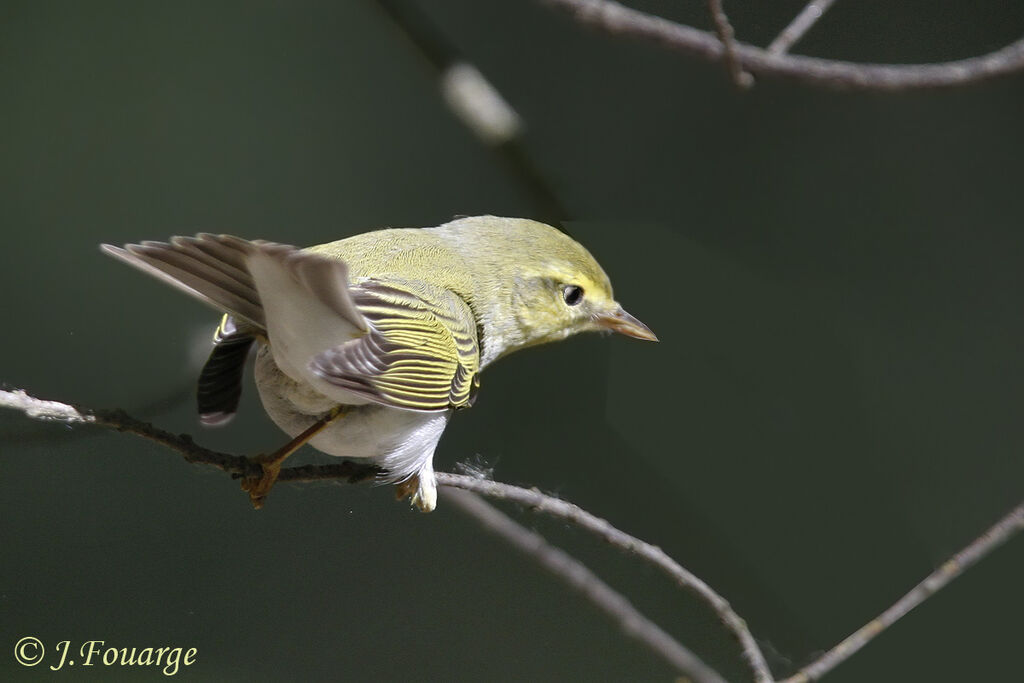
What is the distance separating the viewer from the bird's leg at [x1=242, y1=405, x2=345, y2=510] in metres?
1.48

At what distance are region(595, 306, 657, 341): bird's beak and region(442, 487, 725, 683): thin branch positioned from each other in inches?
16.8

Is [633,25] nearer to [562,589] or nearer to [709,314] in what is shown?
[709,314]

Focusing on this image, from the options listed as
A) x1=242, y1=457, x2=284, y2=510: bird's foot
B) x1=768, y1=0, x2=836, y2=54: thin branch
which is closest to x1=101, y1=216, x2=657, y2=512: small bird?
x1=242, y1=457, x2=284, y2=510: bird's foot

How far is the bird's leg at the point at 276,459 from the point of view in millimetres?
1484

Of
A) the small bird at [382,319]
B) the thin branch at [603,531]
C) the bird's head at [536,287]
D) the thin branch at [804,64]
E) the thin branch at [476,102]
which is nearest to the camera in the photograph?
the thin branch at [804,64]

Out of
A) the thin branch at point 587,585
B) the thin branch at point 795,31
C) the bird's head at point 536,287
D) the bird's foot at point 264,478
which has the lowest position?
the bird's foot at point 264,478

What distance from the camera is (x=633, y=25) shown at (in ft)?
4.07

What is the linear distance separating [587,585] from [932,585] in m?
0.71

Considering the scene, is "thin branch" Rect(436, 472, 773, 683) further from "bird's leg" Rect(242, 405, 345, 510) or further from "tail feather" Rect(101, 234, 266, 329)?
"tail feather" Rect(101, 234, 266, 329)

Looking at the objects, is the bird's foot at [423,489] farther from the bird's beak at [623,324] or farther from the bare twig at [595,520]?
the bird's beak at [623,324]

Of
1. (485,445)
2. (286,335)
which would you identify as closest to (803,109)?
(485,445)

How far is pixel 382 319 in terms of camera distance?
1.47 metres

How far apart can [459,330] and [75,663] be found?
3.08 feet

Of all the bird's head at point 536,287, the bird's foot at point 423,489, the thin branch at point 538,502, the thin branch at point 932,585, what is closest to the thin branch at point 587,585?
the bird's foot at point 423,489
